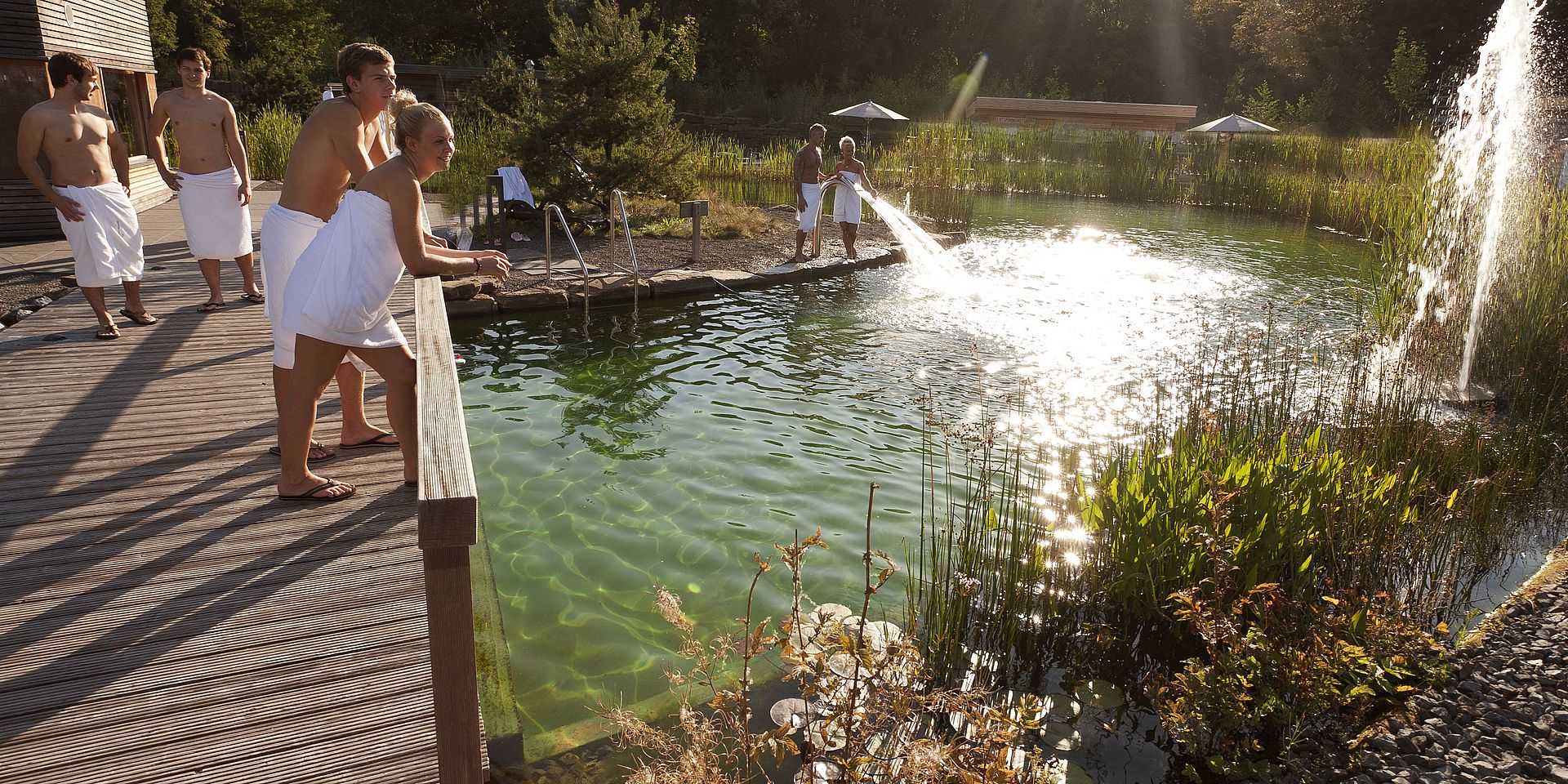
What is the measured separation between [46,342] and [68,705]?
4124 millimetres

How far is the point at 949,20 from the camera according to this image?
41.4m

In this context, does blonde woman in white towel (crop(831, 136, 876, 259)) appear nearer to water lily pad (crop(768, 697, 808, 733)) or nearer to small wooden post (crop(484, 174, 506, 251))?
small wooden post (crop(484, 174, 506, 251))

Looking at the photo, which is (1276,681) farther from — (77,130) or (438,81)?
(438,81)

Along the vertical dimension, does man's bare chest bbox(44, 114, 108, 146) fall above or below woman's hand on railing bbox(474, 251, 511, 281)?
above

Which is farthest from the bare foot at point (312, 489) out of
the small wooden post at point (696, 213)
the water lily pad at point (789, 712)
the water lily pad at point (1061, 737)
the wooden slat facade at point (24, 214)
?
the wooden slat facade at point (24, 214)

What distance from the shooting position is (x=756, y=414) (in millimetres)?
6516

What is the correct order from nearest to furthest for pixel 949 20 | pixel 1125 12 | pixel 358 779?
pixel 358 779, pixel 949 20, pixel 1125 12

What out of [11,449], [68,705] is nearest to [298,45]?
[11,449]

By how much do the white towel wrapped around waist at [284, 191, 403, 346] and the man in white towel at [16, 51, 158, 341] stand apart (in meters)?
3.01

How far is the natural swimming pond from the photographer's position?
13.7 feet

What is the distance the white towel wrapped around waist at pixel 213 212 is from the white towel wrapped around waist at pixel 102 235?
0.31m

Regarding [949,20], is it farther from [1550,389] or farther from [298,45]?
[1550,389]

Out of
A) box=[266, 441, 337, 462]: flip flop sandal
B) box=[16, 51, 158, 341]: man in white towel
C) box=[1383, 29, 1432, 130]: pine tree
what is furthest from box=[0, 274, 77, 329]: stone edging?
box=[1383, 29, 1432, 130]: pine tree

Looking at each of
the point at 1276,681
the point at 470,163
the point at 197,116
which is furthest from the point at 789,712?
the point at 470,163
